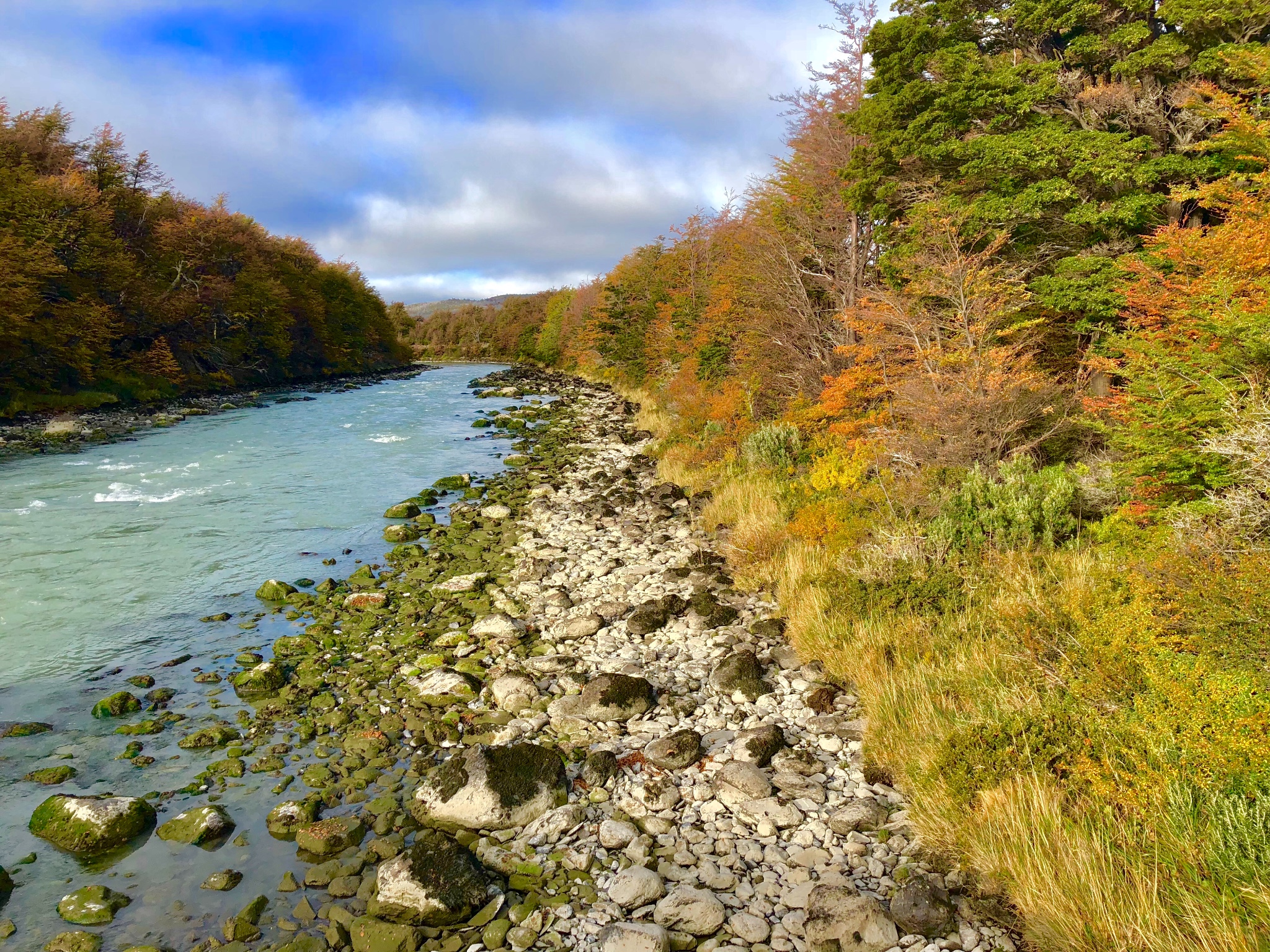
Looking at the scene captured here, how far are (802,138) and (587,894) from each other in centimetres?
1977

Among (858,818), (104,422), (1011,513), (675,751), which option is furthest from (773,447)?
(104,422)

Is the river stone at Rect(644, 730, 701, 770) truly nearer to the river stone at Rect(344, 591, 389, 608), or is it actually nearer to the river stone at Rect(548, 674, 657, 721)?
the river stone at Rect(548, 674, 657, 721)

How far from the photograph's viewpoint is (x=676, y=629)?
329 inches

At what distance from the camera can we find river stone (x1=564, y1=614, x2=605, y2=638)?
328 inches

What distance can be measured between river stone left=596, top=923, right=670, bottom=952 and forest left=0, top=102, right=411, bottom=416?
32696 mm

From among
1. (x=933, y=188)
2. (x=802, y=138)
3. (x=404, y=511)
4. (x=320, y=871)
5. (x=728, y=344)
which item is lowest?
(x=320, y=871)

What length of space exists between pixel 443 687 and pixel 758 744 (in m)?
3.54

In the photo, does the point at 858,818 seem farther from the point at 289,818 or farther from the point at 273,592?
the point at 273,592

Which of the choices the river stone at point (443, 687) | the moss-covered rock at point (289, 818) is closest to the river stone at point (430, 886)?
the moss-covered rock at point (289, 818)

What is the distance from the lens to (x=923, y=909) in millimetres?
3674

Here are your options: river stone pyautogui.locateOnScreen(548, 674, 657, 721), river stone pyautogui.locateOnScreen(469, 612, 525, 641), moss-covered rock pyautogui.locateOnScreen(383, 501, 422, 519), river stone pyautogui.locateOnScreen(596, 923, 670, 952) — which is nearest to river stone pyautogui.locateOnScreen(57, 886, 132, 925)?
river stone pyautogui.locateOnScreen(596, 923, 670, 952)

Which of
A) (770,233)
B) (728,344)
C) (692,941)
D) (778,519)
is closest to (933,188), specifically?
(770,233)

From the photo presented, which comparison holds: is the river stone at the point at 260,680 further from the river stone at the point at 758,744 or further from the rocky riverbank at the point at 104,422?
the rocky riverbank at the point at 104,422

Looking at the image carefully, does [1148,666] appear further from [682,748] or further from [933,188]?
[933,188]
